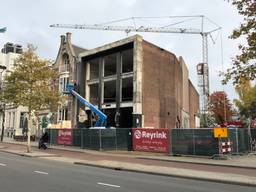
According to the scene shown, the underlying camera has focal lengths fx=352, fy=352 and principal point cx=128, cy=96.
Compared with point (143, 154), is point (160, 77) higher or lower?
higher

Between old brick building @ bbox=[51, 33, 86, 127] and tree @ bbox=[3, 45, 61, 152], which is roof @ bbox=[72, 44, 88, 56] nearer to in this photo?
old brick building @ bbox=[51, 33, 86, 127]

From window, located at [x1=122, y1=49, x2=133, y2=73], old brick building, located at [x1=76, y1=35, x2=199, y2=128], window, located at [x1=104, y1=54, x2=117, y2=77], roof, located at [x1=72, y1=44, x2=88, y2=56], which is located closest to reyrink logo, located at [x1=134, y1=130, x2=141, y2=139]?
old brick building, located at [x1=76, y1=35, x2=199, y2=128]

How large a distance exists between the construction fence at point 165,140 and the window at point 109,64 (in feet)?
46.2

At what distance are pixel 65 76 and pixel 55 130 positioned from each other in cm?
1341

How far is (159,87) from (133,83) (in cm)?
509

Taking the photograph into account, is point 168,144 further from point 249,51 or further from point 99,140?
point 249,51

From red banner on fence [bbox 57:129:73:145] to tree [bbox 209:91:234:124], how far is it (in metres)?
54.2

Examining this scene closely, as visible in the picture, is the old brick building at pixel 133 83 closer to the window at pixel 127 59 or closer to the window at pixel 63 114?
the window at pixel 127 59

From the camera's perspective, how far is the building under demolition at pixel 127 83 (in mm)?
A: 40906

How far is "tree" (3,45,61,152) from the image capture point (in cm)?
2941

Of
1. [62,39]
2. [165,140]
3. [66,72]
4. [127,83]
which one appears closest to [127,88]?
[127,83]

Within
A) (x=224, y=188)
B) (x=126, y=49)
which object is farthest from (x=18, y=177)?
(x=126, y=49)

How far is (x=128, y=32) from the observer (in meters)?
84.2

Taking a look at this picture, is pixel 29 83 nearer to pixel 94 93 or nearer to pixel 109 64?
pixel 94 93
